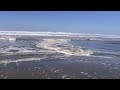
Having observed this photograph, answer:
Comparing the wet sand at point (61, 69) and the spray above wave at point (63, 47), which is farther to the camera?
the spray above wave at point (63, 47)

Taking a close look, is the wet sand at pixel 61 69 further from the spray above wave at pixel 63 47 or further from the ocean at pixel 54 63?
the spray above wave at pixel 63 47

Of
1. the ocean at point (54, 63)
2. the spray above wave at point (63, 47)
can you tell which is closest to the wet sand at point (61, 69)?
the ocean at point (54, 63)

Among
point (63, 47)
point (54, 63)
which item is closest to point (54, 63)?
point (54, 63)

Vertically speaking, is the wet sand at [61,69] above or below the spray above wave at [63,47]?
below

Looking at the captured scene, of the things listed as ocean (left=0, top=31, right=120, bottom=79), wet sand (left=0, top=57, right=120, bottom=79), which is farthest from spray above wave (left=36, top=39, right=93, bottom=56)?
wet sand (left=0, top=57, right=120, bottom=79)

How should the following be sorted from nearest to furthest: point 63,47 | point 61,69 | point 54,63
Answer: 1. point 61,69
2. point 54,63
3. point 63,47

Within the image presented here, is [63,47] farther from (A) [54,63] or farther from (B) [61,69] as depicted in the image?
Answer: (B) [61,69]

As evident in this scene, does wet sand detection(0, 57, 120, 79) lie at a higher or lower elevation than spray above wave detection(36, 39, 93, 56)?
lower

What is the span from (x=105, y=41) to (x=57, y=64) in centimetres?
333

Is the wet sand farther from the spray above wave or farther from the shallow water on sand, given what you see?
the spray above wave

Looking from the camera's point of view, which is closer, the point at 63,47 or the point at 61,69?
the point at 61,69
